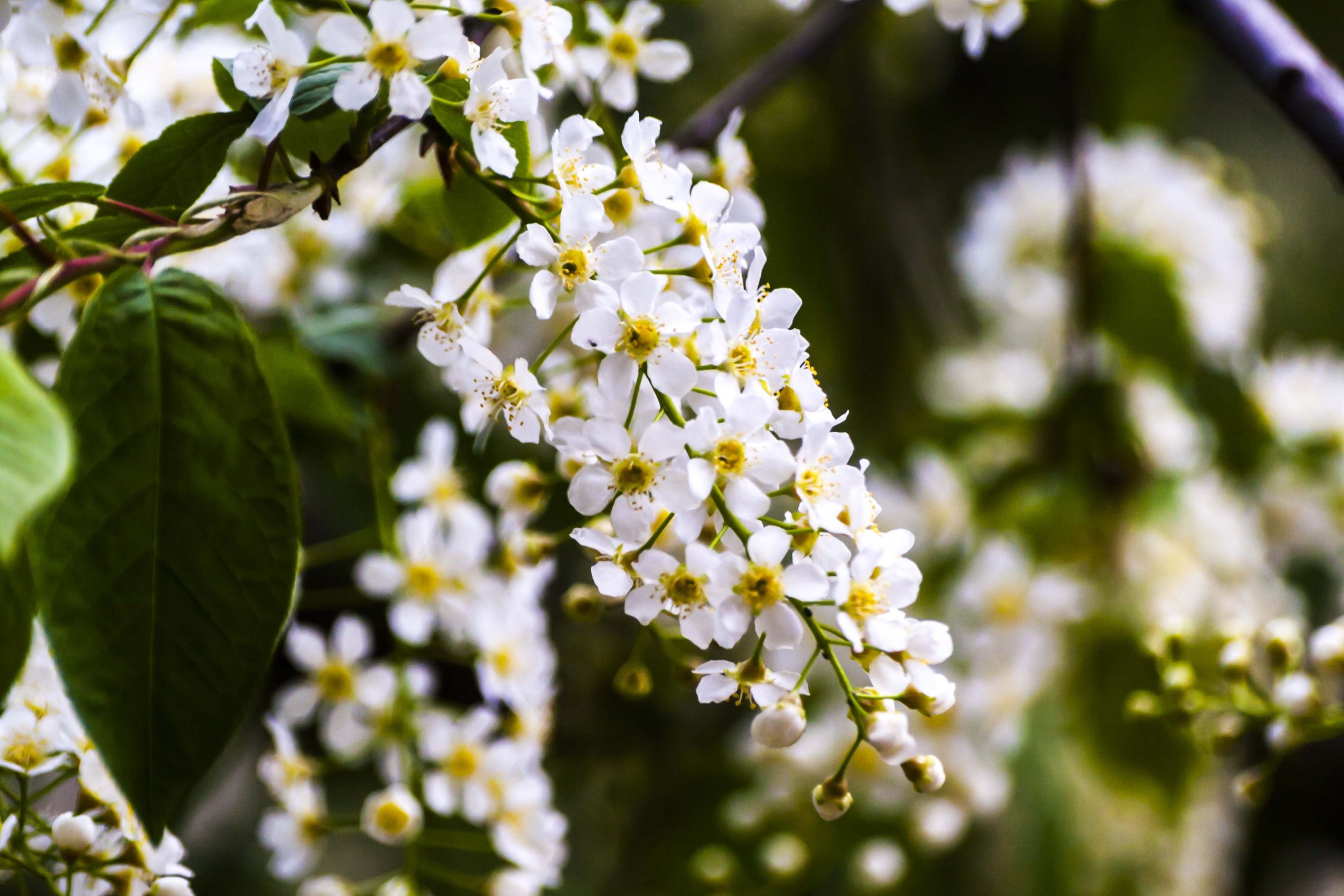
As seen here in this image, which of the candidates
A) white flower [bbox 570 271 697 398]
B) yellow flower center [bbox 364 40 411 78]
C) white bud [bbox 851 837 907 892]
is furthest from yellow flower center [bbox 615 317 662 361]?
white bud [bbox 851 837 907 892]

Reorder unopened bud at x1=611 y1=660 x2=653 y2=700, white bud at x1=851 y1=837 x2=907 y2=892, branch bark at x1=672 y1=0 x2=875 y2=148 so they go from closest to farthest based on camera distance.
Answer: unopened bud at x1=611 y1=660 x2=653 y2=700
branch bark at x1=672 y1=0 x2=875 y2=148
white bud at x1=851 y1=837 x2=907 y2=892

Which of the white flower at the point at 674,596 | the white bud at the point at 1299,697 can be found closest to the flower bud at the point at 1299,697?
the white bud at the point at 1299,697

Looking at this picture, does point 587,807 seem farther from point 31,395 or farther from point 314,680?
point 31,395

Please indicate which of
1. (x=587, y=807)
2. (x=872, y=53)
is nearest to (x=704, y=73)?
(x=872, y=53)

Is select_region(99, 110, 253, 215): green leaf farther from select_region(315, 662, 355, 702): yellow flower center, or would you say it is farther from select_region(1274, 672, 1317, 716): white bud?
select_region(1274, 672, 1317, 716): white bud

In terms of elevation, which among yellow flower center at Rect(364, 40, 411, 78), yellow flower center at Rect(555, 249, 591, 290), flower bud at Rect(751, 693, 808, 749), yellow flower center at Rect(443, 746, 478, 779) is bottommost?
yellow flower center at Rect(443, 746, 478, 779)

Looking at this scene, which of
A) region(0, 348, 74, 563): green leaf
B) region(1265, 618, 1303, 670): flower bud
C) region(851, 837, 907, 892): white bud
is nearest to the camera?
region(0, 348, 74, 563): green leaf

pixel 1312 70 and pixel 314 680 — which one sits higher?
pixel 1312 70
